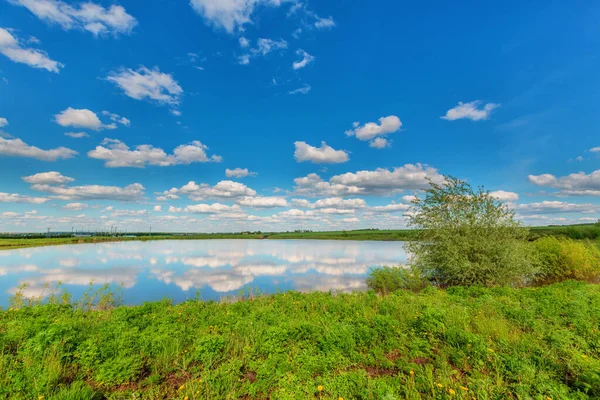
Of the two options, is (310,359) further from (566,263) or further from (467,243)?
(566,263)

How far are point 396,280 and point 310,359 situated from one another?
17.5m

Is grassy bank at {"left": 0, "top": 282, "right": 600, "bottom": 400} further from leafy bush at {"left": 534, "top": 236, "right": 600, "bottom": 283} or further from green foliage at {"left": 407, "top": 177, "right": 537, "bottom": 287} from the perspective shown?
leafy bush at {"left": 534, "top": 236, "right": 600, "bottom": 283}

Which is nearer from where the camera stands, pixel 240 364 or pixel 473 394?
pixel 473 394

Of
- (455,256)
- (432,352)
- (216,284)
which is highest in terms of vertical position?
(455,256)

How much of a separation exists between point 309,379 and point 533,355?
17.9ft

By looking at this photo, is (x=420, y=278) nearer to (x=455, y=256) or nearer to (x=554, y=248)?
(x=455, y=256)

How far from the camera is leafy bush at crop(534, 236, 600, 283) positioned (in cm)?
2428

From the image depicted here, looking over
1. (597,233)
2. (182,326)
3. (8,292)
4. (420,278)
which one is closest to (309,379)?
(182,326)

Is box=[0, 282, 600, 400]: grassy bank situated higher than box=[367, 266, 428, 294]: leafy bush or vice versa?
box=[0, 282, 600, 400]: grassy bank

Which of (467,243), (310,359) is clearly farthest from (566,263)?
(310,359)

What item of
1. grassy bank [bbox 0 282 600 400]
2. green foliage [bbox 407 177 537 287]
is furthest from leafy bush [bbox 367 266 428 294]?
grassy bank [bbox 0 282 600 400]

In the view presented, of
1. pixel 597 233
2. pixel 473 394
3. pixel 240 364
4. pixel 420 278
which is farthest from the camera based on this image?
pixel 597 233

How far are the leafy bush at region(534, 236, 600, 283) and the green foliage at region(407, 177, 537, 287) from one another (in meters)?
5.38

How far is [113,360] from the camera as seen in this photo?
634 cm
